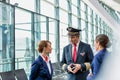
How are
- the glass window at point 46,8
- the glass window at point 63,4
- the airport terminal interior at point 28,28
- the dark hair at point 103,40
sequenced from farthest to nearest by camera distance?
the glass window at point 63,4, the glass window at point 46,8, the airport terminal interior at point 28,28, the dark hair at point 103,40

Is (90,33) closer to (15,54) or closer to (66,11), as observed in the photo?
(66,11)

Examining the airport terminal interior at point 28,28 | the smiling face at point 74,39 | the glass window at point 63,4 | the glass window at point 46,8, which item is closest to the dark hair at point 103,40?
the airport terminal interior at point 28,28

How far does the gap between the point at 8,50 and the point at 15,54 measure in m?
0.25

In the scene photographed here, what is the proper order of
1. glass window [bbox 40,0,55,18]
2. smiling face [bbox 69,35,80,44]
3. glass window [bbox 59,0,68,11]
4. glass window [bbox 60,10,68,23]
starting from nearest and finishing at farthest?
smiling face [bbox 69,35,80,44] → glass window [bbox 40,0,55,18] → glass window [bbox 59,0,68,11] → glass window [bbox 60,10,68,23]

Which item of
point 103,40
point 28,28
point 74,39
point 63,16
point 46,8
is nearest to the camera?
point 103,40

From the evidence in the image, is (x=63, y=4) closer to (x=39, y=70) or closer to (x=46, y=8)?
(x=46, y=8)

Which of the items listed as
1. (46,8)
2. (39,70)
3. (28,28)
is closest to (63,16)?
(46,8)

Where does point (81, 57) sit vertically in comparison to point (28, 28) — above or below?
below

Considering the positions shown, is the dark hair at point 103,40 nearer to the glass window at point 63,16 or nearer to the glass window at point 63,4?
the glass window at point 63,4

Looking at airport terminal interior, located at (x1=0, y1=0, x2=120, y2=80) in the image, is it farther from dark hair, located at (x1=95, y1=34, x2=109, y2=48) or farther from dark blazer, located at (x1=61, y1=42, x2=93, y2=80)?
dark blazer, located at (x1=61, y1=42, x2=93, y2=80)

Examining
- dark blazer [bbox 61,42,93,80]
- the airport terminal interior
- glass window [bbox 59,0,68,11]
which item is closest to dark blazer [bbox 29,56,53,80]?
A: dark blazer [bbox 61,42,93,80]

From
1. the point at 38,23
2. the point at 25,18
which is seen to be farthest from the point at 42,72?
the point at 38,23

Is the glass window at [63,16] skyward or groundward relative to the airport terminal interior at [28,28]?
skyward

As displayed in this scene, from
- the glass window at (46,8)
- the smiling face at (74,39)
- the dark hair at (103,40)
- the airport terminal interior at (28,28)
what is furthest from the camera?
the glass window at (46,8)
